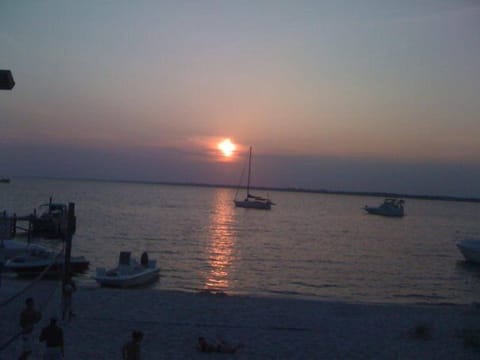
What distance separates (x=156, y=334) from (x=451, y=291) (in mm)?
22426

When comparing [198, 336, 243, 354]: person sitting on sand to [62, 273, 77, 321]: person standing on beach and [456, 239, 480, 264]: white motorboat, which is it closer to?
[62, 273, 77, 321]: person standing on beach

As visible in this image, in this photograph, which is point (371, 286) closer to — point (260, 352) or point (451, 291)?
point (451, 291)

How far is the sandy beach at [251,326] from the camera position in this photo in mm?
13180

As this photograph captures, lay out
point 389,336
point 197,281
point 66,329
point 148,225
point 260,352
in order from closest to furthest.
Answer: point 260,352 < point 66,329 < point 389,336 < point 197,281 < point 148,225

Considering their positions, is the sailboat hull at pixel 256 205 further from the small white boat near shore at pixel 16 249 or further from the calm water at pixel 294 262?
the small white boat near shore at pixel 16 249

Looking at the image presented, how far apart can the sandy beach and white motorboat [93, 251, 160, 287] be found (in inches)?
120

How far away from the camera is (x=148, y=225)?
7038cm

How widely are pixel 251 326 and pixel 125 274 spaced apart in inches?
436

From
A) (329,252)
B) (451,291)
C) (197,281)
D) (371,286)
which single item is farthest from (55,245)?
(451,291)

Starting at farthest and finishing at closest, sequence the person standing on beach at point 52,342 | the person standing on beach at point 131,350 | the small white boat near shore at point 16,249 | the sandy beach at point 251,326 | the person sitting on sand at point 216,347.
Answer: the small white boat near shore at point 16,249 → the sandy beach at point 251,326 → the person sitting on sand at point 216,347 → the person standing on beach at point 131,350 → the person standing on beach at point 52,342

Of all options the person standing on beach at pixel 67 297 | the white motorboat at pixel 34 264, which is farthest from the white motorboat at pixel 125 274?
the person standing on beach at pixel 67 297

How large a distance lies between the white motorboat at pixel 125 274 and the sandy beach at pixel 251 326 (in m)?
3.04

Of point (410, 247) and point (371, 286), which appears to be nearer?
point (371, 286)

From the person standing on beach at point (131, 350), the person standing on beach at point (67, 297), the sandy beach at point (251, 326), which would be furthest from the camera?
the person standing on beach at point (67, 297)
